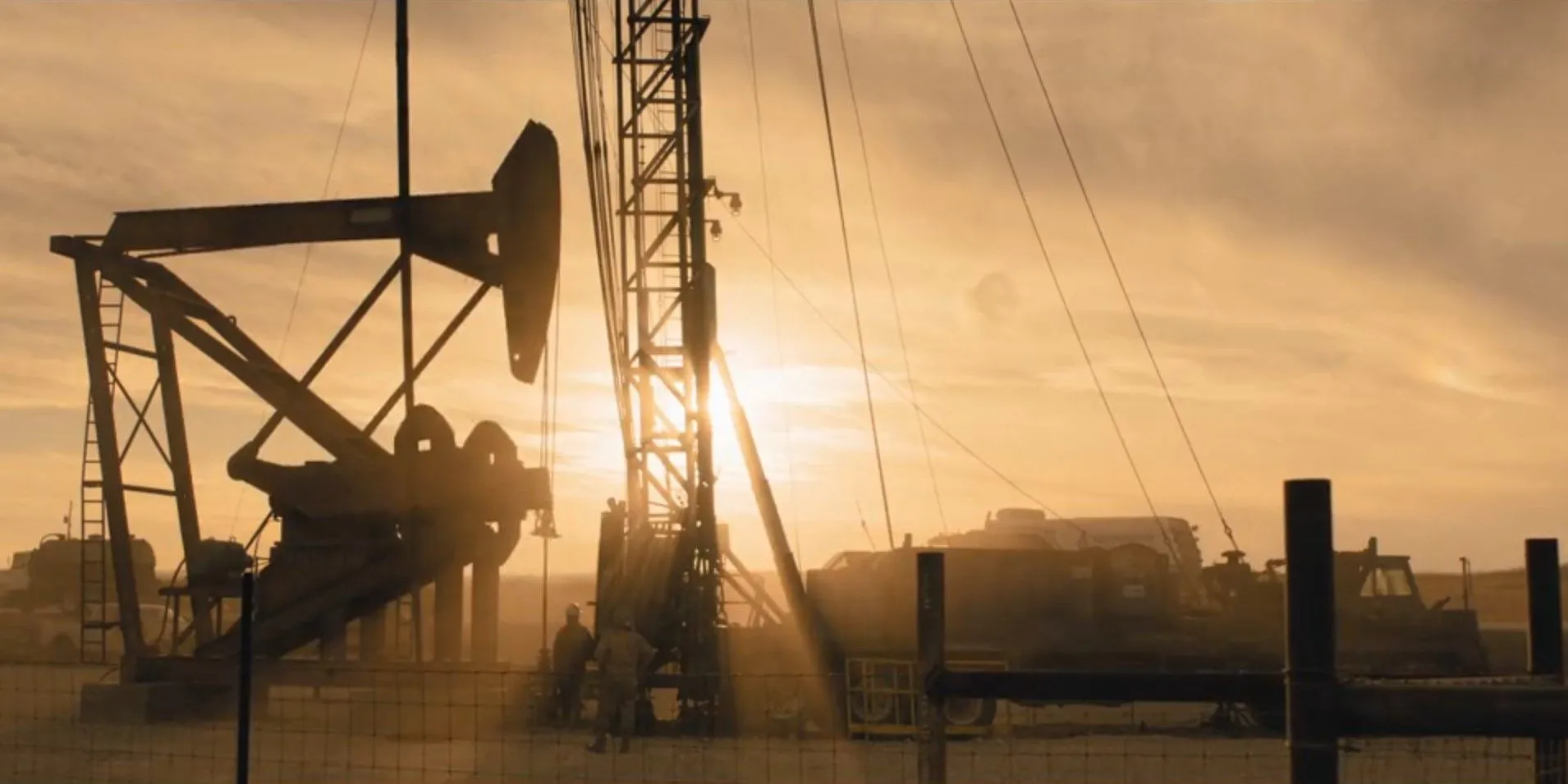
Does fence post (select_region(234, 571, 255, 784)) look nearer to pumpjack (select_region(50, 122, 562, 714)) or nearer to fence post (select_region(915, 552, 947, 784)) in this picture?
fence post (select_region(915, 552, 947, 784))

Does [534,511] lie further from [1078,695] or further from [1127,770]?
[1078,695]

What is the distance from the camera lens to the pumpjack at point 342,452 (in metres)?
20.8

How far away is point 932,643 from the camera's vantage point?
633cm

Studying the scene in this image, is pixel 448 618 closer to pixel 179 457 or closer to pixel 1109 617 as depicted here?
pixel 179 457

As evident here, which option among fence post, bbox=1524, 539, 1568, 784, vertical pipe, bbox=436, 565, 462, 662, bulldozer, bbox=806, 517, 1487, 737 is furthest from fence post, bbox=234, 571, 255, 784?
bulldozer, bbox=806, 517, 1487, 737

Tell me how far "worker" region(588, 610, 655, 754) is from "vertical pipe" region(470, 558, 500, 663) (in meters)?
3.75

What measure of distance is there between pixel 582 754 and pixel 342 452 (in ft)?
18.4

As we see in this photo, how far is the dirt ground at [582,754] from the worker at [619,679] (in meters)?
0.40

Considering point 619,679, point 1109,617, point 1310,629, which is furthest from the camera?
point 1109,617

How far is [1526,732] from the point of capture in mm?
4453

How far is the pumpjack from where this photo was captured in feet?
68.3

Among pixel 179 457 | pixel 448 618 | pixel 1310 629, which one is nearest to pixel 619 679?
pixel 448 618

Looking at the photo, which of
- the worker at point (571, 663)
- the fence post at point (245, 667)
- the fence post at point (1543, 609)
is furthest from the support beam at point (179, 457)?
the fence post at point (1543, 609)

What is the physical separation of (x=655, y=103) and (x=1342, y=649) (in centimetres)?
1292
